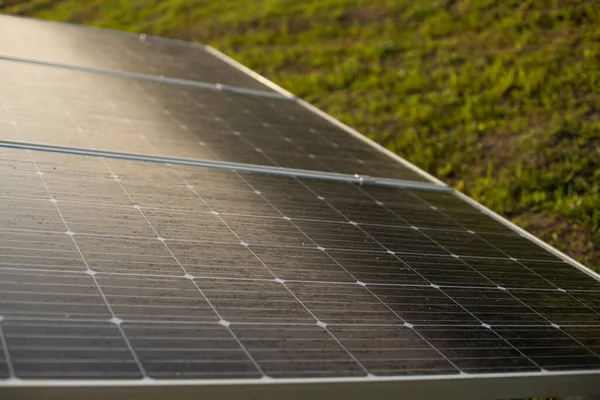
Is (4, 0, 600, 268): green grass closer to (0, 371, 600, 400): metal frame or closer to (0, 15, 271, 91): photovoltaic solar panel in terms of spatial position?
(0, 15, 271, 91): photovoltaic solar panel

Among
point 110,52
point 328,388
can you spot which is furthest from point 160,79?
point 328,388

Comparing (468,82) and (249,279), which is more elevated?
(468,82)

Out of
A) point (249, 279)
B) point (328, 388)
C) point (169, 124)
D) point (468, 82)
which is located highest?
point (468, 82)

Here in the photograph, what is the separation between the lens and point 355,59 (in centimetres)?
2067

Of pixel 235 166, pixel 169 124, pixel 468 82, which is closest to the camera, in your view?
pixel 235 166

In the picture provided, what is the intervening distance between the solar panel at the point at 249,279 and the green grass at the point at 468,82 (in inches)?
161

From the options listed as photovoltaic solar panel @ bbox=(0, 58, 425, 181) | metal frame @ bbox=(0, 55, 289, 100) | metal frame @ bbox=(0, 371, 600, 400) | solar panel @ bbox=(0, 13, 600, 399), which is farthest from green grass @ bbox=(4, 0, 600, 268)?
metal frame @ bbox=(0, 371, 600, 400)

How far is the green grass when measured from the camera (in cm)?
1269

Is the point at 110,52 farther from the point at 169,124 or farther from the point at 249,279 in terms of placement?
the point at 249,279

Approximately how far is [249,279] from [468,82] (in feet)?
42.7

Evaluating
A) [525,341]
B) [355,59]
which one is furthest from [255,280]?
[355,59]

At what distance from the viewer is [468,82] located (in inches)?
674

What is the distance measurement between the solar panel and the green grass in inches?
161

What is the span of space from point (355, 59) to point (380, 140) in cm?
547
